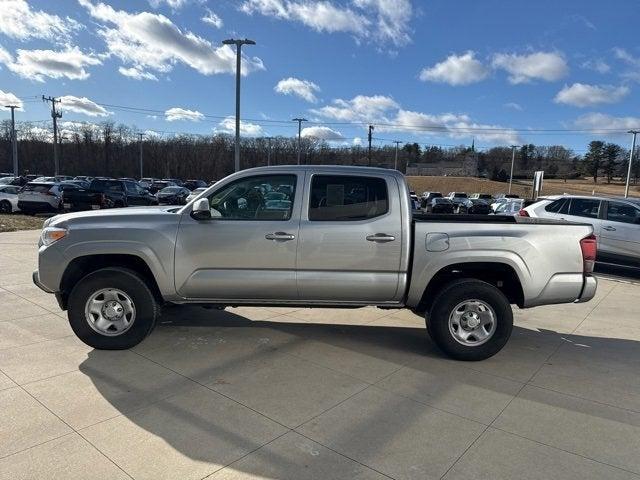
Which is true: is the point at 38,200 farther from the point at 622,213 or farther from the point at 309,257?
the point at 622,213

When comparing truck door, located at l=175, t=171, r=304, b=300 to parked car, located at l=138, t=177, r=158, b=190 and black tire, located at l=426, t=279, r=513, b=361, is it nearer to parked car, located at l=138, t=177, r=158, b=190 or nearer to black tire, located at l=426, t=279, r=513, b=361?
black tire, located at l=426, t=279, r=513, b=361

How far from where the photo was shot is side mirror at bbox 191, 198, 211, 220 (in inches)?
170

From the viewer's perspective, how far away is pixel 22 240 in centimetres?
1209

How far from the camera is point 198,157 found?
113750 mm

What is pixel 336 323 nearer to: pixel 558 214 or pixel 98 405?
pixel 98 405

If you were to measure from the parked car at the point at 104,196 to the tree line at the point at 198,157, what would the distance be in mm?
74628

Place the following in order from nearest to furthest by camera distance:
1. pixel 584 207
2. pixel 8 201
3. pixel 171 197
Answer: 1. pixel 584 207
2. pixel 8 201
3. pixel 171 197

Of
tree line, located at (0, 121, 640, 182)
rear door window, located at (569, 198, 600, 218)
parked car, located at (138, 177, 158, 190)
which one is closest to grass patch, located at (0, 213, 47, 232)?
rear door window, located at (569, 198, 600, 218)

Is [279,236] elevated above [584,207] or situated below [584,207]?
below

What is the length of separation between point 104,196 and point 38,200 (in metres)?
2.72

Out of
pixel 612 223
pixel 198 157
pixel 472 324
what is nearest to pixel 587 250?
pixel 472 324

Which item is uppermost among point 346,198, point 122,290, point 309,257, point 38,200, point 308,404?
point 346,198

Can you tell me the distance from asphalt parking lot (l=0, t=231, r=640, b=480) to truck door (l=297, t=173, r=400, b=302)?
725 mm

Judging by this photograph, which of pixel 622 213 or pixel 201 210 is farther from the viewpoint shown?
pixel 622 213
